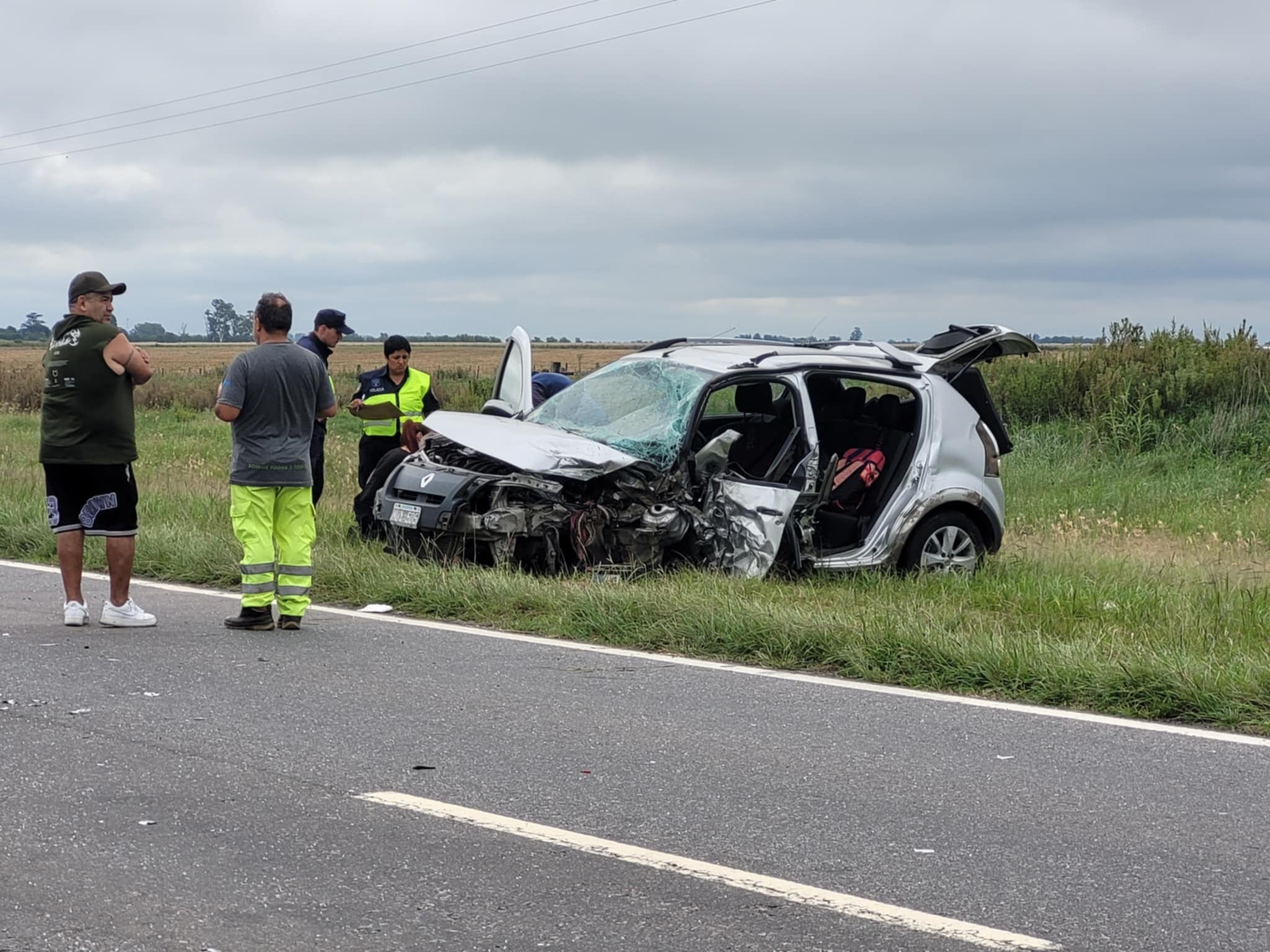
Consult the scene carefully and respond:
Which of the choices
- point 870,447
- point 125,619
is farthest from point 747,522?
point 125,619

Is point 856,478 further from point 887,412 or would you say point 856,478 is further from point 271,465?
point 271,465

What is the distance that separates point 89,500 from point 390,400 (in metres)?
4.20

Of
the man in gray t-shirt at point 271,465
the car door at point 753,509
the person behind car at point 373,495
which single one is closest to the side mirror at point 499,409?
the person behind car at point 373,495

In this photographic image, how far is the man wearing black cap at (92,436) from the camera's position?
26.8 feet

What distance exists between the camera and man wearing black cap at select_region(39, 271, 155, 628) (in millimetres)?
8164

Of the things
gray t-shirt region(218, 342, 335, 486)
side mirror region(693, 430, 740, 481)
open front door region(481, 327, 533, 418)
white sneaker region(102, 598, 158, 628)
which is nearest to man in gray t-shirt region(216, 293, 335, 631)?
gray t-shirt region(218, 342, 335, 486)

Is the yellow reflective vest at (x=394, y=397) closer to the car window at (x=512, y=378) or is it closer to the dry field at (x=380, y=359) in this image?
the car window at (x=512, y=378)

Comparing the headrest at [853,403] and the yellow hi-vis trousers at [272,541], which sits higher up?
the headrest at [853,403]

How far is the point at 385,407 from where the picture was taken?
12266 millimetres

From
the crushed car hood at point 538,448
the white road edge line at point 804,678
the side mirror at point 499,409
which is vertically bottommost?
the white road edge line at point 804,678

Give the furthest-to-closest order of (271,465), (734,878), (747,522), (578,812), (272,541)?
(747,522), (272,541), (271,465), (578,812), (734,878)

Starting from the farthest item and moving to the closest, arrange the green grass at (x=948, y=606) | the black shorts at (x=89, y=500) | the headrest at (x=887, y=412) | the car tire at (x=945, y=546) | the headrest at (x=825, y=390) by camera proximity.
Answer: the headrest at (x=825, y=390), the headrest at (x=887, y=412), the car tire at (x=945, y=546), the black shorts at (x=89, y=500), the green grass at (x=948, y=606)

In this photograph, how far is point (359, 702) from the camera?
21.5 feet

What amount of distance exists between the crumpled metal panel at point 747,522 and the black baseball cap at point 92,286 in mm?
3778
